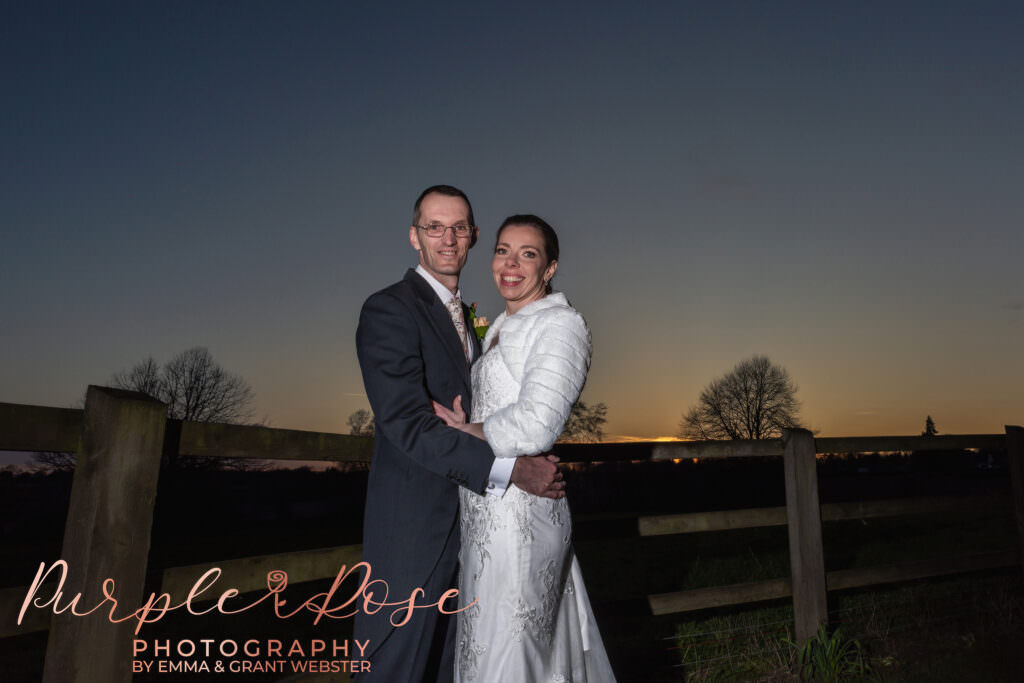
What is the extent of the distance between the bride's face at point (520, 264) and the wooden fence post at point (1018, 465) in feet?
16.9

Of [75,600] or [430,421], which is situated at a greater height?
[430,421]

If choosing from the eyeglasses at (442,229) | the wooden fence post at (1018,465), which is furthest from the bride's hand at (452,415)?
the wooden fence post at (1018,465)

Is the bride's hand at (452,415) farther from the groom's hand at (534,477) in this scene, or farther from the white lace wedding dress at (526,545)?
the groom's hand at (534,477)

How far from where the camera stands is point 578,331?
2365mm

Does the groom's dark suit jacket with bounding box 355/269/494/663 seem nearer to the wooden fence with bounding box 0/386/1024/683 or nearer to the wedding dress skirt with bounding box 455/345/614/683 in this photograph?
the wedding dress skirt with bounding box 455/345/614/683

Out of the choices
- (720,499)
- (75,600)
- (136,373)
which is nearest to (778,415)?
(720,499)

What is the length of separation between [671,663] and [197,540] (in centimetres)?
2329

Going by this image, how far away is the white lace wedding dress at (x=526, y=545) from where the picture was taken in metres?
2.22

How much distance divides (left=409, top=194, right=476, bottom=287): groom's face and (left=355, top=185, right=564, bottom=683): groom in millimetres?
206

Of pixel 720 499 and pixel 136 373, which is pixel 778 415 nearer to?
pixel 720 499

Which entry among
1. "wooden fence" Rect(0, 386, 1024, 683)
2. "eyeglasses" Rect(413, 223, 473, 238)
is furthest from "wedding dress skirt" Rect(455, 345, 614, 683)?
"wooden fence" Rect(0, 386, 1024, 683)

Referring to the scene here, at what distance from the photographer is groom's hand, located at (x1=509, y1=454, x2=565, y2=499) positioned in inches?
91.9

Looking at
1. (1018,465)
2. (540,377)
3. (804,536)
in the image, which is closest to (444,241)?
(540,377)

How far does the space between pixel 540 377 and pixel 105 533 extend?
4.70 feet
